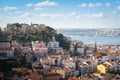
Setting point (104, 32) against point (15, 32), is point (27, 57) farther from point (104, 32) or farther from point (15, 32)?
point (104, 32)

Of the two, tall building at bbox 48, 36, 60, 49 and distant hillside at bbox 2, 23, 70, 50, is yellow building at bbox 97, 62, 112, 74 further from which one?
distant hillside at bbox 2, 23, 70, 50

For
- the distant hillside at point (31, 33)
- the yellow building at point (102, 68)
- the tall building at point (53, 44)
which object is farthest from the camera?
the tall building at point (53, 44)

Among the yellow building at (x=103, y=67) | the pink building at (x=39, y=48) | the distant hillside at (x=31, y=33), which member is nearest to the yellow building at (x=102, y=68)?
the yellow building at (x=103, y=67)

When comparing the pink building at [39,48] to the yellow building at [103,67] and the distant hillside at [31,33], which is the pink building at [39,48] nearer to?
the distant hillside at [31,33]

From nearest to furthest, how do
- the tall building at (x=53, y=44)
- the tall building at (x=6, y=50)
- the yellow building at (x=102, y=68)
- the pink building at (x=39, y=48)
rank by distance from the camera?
the tall building at (x=6, y=50) → the yellow building at (x=102, y=68) → the pink building at (x=39, y=48) → the tall building at (x=53, y=44)

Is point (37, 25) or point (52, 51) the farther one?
point (37, 25)

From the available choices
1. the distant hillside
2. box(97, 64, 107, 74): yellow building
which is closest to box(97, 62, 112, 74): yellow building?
box(97, 64, 107, 74): yellow building

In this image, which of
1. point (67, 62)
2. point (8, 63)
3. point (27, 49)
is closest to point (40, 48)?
point (27, 49)

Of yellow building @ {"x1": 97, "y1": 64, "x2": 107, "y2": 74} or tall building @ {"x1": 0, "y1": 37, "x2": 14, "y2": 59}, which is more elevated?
tall building @ {"x1": 0, "y1": 37, "x2": 14, "y2": 59}

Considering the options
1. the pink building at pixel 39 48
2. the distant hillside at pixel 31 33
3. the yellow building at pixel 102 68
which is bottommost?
the yellow building at pixel 102 68

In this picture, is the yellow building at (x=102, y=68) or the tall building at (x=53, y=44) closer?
the yellow building at (x=102, y=68)

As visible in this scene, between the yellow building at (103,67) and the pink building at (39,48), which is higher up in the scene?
the pink building at (39,48)
